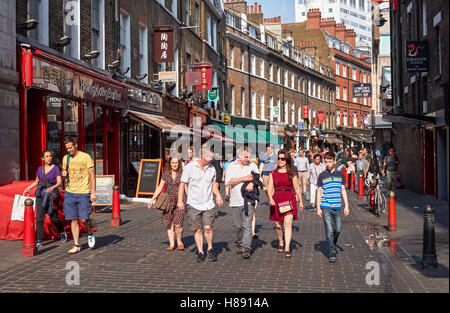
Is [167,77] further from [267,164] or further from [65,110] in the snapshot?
[267,164]

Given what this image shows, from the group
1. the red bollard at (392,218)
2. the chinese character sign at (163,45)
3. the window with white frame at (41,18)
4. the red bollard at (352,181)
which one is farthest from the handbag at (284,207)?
Answer: the red bollard at (352,181)

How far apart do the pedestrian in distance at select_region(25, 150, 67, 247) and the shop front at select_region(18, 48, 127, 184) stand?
23.1 inches

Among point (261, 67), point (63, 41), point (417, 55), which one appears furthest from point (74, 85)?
point (261, 67)

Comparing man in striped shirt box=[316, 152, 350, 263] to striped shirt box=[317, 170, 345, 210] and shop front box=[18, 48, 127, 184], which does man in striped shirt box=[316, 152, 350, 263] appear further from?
shop front box=[18, 48, 127, 184]

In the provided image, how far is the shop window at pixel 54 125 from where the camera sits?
13.6 m

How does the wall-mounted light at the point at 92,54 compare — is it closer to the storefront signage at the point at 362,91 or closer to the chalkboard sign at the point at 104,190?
the chalkboard sign at the point at 104,190

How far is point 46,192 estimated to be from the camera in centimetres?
948

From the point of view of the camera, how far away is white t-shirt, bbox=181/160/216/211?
27.1 ft

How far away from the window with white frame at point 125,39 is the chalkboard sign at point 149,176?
4.19 meters

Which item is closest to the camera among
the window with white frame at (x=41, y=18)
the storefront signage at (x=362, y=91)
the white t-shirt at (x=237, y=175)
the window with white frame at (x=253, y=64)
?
the white t-shirt at (x=237, y=175)

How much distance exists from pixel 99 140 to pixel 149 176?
201 centimetres

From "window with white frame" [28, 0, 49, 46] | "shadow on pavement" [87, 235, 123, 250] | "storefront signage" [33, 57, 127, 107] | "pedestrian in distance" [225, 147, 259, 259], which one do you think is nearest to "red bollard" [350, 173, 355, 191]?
"storefront signage" [33, 57, 127, 107]

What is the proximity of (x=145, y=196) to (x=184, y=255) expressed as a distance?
30.2ft
